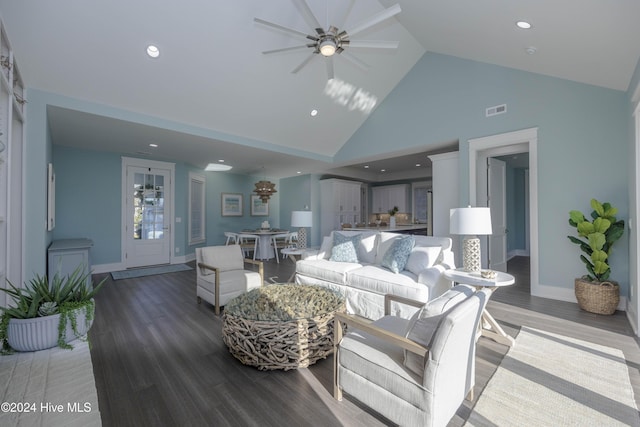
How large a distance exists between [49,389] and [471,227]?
10.5 ft

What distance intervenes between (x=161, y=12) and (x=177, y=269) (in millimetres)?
4975

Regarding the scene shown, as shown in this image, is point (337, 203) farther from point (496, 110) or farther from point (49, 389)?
point (49, 389)

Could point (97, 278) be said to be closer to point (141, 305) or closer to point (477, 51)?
point (141, 305)

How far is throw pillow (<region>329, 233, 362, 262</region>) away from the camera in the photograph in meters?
4.14

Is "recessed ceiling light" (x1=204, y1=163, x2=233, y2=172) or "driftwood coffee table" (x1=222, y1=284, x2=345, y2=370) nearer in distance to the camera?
Answer: "driftwood coffee table" (x1=222, y1=284, x2=345, y2=370)

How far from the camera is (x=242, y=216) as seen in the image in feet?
31.3

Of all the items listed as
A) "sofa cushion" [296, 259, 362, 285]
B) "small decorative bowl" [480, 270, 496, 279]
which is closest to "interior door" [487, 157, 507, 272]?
"small decorative bowl" [480, 270, 496, 279]

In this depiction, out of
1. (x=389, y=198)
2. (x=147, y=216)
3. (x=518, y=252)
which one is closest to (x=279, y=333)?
(x=147, y=216)

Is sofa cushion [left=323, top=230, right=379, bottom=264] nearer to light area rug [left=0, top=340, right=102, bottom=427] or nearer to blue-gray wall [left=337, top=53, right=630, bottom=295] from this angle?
blue-gray wall [left=337, top=53, right=630, bottom=295]

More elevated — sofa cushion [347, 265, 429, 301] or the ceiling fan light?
the ceiling fan light

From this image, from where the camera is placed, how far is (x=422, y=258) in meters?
3.43

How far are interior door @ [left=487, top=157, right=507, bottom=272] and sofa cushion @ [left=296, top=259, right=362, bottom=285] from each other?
10.4ft

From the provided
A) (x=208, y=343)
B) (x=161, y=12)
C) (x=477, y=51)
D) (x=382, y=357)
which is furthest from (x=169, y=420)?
(x=477, y=51)

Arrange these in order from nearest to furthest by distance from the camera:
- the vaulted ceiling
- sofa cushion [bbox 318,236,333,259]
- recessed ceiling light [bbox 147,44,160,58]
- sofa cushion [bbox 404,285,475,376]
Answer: sofa cushion [bbox 404,285,475,376]
the vaulted ceiling
recessed ceiling light [bbox 147,44,160,58]
sofa cushion [bbox 318,236,333,259]
